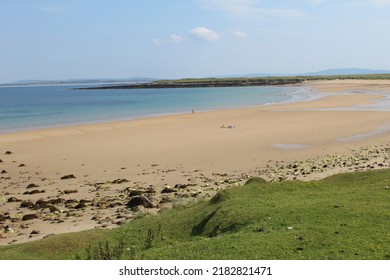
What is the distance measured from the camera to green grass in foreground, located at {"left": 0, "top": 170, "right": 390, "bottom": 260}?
8312 mm

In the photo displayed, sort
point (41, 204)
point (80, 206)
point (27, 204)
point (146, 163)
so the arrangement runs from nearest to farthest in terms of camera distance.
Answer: point (80, 206), point (41, 204), point (27, 204), point (146, 163)

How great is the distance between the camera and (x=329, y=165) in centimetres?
1998

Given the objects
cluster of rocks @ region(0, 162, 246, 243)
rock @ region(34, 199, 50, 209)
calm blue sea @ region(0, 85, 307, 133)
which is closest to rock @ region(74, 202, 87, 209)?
cluster of rocks @ region(0, 162, 246, 243)

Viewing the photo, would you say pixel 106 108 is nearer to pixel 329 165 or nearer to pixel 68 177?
pixel 68 177

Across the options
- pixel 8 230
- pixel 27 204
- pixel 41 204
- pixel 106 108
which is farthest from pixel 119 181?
pixel 106 108

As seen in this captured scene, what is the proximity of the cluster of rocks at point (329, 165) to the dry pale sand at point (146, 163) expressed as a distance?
0.05 meters

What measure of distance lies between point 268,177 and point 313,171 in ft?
6.35

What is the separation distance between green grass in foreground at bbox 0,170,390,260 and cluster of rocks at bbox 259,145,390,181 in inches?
164

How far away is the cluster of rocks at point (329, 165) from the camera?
60.7ft

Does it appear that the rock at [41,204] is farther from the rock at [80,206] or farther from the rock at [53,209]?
the rock at [80,206]

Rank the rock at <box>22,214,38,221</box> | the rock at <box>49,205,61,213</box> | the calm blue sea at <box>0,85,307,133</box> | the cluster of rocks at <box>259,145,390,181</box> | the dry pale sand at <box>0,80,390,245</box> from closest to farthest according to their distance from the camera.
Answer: the rock at <box>22,214,38,221</box> < the dry pale sand at <box>0,80,390,245</box> < the rock at <box>49,205,61,213</box> < the cluster of rocks at <box>259,145,390,181</box> < the calm blue sea at <box>0,85,307,133</box>

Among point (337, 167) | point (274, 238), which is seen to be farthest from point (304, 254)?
point (337, 167)

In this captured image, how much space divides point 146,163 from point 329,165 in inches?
370

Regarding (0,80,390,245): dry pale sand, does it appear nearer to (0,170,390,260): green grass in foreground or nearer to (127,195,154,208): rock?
(127,195,154,208): rock
